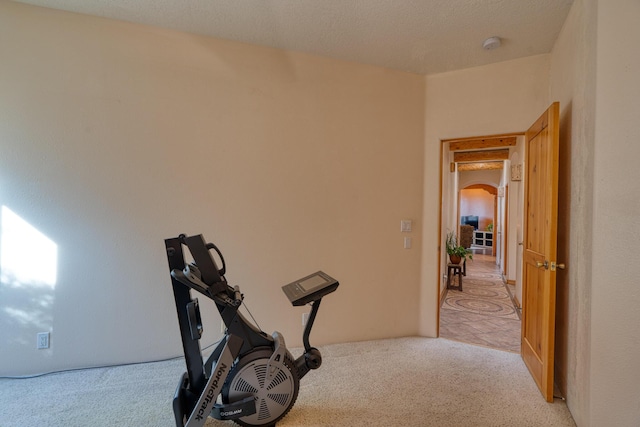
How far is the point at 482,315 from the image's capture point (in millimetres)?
3832

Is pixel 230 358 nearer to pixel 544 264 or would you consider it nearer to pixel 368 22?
pixel 544 264

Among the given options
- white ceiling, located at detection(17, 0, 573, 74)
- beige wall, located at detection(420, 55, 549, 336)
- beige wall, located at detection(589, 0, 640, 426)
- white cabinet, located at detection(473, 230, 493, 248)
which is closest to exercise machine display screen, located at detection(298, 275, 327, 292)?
beige wall, located at detection(589, 0, 640, 426)

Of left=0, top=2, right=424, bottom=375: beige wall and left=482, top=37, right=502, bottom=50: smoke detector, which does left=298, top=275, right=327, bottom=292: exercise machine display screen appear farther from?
left=482, top=37, right=502, bottom=50: smoke detector

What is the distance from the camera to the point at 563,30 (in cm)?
225

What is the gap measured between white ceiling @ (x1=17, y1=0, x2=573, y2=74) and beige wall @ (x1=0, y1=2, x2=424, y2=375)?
0.49 feet

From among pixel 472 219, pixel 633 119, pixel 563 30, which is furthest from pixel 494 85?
pixel 472 219

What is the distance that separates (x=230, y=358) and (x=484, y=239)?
1216 cm

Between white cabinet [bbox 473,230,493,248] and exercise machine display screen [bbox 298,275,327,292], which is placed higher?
exercise machine display screen [bbox 298,275,327,292]

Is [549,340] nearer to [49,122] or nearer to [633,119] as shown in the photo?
[633,119]

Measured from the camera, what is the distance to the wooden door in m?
2.02

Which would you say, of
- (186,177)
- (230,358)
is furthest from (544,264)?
(186,177)

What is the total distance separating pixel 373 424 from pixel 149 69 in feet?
10.4

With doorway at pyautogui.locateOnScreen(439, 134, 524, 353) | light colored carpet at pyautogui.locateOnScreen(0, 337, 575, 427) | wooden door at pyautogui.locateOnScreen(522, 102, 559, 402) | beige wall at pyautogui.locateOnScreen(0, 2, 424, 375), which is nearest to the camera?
light colored carpet at pyautogui.locateOnScreen(0, 337, 575, 427)

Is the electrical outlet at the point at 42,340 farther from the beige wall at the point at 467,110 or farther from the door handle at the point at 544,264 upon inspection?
the door handle at the point at 544,264
